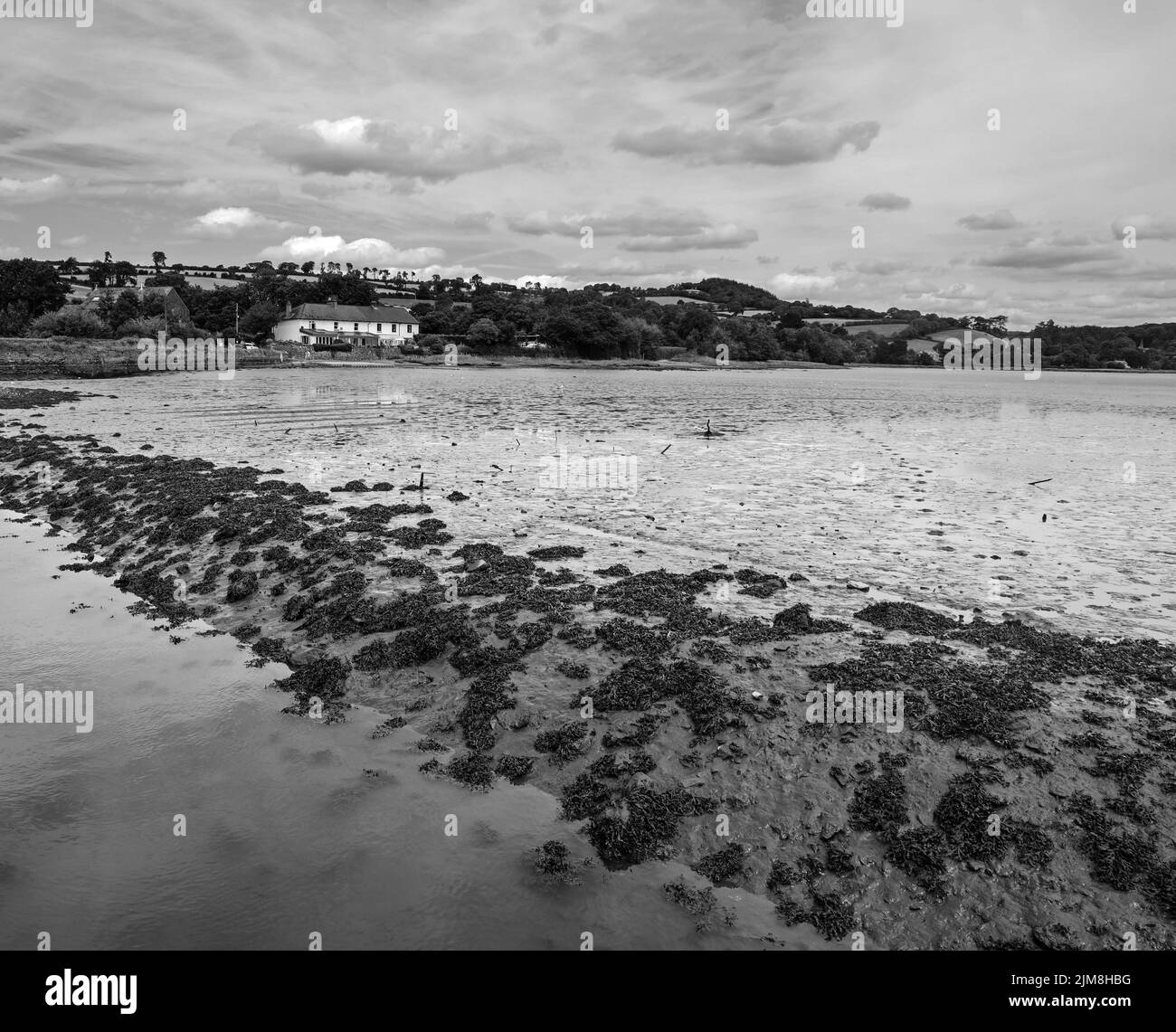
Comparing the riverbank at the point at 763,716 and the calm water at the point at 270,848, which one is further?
the riverbank at the point at 763,716

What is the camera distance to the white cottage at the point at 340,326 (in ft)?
449

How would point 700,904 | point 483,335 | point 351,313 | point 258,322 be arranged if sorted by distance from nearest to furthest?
point 700,904, point 483,335, point 258,322, point 351,313

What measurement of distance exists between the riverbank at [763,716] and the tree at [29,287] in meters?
109

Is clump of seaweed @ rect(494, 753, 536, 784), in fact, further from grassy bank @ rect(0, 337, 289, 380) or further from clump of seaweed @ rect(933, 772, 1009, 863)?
grassy bank @ rect(0, 337, 289, 380)

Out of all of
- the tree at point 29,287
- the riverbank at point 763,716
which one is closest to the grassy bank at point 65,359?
the tree at point 29,287

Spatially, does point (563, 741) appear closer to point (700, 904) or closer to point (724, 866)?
point (724, 866)

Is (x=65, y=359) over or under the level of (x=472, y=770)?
over

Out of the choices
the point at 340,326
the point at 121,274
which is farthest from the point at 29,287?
the point at 121,274

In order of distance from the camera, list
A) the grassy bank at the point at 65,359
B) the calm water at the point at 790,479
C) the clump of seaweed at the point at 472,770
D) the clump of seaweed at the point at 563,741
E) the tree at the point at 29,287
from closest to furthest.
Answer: the clump of seaweed at the point at 472,770 → the clump of seaweed at the point at 563,741 → the calm water at the point at 790,479 → the grassy bank at the point at 65,359 → the tree at the point at 29,287

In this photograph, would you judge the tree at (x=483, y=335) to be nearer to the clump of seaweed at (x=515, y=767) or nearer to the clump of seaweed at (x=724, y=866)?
the clump of seaweed at (x=515, y=767)

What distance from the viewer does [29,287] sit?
96938 millimetres

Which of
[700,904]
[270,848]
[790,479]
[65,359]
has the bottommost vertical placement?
[700,904]

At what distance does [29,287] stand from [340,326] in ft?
171
